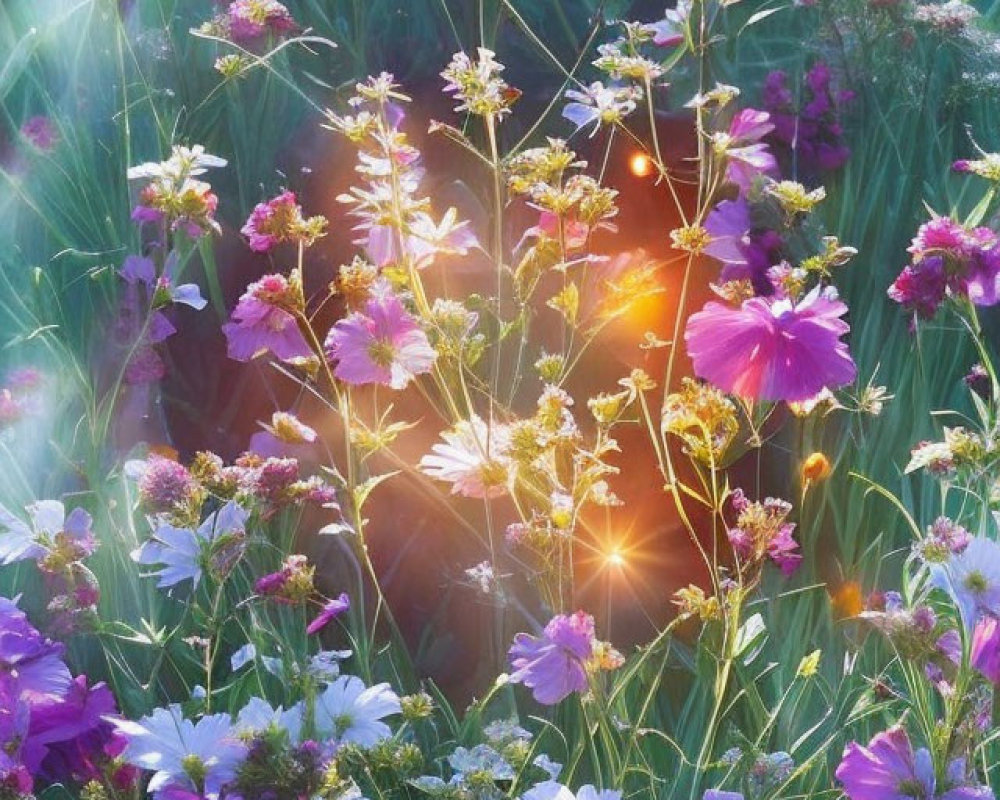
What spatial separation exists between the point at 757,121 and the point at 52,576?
0.77 metres

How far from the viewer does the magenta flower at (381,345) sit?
3.70 ft

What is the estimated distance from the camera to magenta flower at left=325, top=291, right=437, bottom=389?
1.13 meters

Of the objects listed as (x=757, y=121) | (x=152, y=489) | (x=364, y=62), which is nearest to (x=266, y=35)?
(x=364, y=62)

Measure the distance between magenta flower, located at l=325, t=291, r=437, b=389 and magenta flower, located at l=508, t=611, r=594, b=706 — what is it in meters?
0.23

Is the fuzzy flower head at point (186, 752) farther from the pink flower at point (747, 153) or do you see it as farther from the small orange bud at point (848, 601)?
the pink flower at point (747, 153)

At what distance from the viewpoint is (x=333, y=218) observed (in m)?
1.74

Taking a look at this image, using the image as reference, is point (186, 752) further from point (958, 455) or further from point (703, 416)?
point (958, 455)

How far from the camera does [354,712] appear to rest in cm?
100

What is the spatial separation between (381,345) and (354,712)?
0.93ft

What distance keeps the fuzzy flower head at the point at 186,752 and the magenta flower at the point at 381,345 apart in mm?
297

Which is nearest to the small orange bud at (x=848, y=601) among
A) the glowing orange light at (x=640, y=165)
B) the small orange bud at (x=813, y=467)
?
the small orange bud at (x=813, y=467)

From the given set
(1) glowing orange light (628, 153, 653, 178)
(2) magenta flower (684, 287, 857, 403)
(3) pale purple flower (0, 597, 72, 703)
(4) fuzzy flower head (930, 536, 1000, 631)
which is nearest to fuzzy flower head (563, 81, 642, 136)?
(1) glowing orange light (628, 153, 653, 178)

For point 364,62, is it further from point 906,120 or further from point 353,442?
point 353,442

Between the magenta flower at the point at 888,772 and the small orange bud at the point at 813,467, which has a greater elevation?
the small orange bud at the point at 813,467
